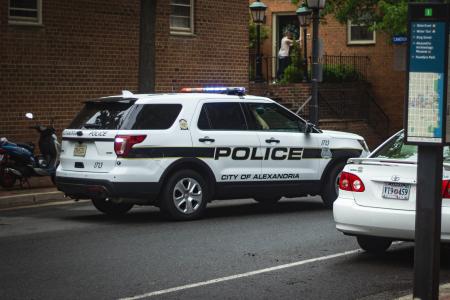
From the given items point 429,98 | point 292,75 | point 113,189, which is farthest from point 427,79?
point 292,75

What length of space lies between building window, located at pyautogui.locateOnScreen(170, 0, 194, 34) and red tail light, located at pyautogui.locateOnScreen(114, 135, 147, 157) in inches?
393

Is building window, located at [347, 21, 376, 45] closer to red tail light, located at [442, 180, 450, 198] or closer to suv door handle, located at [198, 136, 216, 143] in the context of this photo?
suv door handle, located at [198, 136, 216, 143]

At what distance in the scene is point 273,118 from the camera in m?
14.0

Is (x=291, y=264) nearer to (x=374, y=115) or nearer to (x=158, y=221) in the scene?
(x=158, y=221)

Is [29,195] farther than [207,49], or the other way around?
[207,49]

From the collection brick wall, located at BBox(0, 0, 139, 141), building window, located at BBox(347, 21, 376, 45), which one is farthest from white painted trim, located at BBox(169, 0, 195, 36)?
building window, located at BBox(347, 21, 376, 45)

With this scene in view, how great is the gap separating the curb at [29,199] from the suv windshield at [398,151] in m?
7.23

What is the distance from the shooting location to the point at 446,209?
358 inches

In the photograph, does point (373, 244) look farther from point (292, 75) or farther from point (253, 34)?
point (253, 34)

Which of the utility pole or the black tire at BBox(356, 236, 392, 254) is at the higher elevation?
the utility pole

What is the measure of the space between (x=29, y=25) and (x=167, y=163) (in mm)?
7482

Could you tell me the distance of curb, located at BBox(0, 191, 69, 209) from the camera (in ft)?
49.9

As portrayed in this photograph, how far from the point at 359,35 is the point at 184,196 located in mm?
19660

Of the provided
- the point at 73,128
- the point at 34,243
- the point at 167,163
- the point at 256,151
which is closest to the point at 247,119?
the point at 256,151
